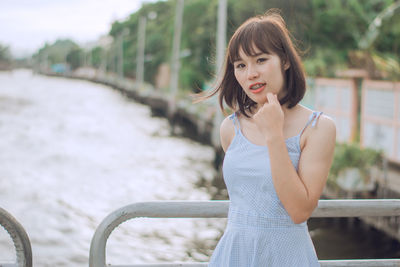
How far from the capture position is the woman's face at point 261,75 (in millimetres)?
1401

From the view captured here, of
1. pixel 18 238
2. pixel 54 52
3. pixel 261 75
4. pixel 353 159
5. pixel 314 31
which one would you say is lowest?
pixel 353 159

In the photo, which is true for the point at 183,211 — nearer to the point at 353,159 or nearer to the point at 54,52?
the point at 353,159

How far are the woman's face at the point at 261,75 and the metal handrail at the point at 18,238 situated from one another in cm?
96

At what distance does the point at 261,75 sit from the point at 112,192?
12337 millimetres

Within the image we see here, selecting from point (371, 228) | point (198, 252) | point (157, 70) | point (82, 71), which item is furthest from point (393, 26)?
point (82, 71)

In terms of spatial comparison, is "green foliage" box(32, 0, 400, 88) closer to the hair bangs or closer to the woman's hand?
the hair bangs

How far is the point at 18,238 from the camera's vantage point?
1814 mm

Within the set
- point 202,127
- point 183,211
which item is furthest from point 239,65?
point 202,127

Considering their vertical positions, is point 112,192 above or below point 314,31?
below

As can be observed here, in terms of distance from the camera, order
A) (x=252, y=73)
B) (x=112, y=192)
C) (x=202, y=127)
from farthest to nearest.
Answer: (x=202, y=127) < (x=112, y=192) < (x=252, y=73)

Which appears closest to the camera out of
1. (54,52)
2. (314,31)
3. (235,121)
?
(235,121)

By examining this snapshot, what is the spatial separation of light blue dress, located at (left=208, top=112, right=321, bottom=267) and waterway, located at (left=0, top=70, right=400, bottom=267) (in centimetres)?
562

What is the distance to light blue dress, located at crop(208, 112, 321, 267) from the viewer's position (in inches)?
53.6

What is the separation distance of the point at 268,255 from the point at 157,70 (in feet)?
179
